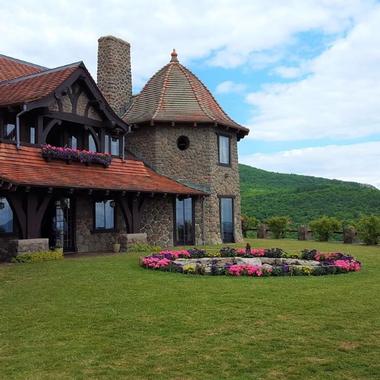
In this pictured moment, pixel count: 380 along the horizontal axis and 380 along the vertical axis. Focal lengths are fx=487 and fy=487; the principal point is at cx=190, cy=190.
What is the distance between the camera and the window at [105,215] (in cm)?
1964

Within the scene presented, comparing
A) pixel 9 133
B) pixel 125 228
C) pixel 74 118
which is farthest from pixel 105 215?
pixel 9 133

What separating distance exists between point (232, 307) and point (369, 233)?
18.3m

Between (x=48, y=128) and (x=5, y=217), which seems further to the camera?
(x=48, y=128)

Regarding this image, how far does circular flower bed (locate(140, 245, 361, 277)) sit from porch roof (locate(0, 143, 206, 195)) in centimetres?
388

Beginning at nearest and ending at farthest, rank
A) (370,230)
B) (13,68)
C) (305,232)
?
(13,68) < (370,230) < (305,232)

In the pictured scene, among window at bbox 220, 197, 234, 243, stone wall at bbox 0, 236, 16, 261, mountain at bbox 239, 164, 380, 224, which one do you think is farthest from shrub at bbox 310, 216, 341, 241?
stone wall at bbox 0, 236, 16, 261

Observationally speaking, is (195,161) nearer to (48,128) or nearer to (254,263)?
(48,128)

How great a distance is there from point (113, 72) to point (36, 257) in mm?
14558

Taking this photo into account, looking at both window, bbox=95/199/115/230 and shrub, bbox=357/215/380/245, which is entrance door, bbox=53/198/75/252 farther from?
shrub, bbox=357/215/380/245

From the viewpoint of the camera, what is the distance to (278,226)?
99.9ft

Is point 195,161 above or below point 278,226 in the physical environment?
above

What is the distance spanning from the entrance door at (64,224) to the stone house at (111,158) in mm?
38

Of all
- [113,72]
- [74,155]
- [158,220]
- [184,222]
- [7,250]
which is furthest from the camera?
[113,72]

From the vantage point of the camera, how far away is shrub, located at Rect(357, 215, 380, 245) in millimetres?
23906
